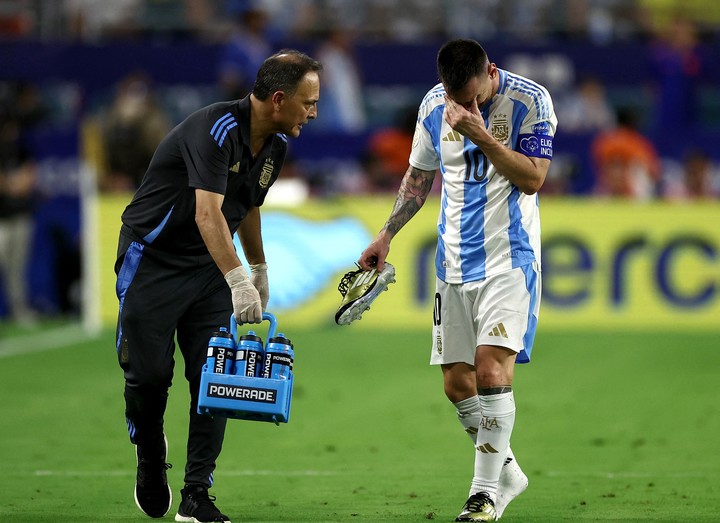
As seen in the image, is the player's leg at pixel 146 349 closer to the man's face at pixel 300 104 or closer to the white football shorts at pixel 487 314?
the man's face at pixel 300 104

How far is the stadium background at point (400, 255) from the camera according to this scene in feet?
32.7

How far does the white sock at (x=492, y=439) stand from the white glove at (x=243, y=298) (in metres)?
1.32

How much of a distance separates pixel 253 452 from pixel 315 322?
7.91 m

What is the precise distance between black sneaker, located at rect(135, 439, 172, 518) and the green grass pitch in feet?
0.34

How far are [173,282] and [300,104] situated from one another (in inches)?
44.8

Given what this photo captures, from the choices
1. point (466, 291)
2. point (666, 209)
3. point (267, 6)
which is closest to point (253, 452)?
point (466, 291)

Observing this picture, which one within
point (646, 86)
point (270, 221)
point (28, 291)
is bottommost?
point (28, 291)

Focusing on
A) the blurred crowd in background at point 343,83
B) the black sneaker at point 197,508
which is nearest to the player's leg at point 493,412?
the black sneaker at point 197,508

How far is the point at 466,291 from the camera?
6.93 meters

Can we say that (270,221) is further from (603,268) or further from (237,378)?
(237,378)

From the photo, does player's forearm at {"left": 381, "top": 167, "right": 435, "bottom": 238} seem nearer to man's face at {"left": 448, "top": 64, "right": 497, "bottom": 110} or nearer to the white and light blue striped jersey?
the white and light blue striped jersey

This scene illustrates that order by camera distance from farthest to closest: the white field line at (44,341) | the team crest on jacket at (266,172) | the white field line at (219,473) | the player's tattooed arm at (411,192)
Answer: the white field line at (44,341) < the white field line at (219,473) < the player's tattooed arm at (411,192) < the team crest on jacket at (266,172)

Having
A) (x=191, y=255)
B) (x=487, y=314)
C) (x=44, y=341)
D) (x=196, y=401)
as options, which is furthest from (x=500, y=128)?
A: (x=44, y=341)

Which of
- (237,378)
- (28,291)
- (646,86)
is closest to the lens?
(237,378)
